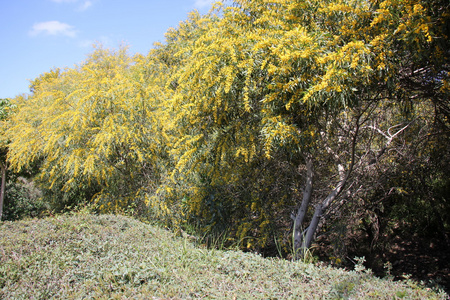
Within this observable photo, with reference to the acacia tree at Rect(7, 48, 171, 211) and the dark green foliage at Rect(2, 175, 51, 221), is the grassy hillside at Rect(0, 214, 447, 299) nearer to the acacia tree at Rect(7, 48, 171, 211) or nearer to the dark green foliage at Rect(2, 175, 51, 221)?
the acacia tree at Rect(7, 48, 171, 211)

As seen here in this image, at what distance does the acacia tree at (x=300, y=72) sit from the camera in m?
3.84

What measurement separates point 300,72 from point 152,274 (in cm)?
265

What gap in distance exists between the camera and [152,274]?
10.1ft

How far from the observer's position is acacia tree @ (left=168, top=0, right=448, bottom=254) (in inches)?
151

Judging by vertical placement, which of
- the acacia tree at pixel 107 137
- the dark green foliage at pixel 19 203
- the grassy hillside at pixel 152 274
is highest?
the acacia tree at pixel 107 137

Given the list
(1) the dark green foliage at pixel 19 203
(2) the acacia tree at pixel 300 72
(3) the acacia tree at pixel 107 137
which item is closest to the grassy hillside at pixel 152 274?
(2) the acacia tree at pixel 300 72

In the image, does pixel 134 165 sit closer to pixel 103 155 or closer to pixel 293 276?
pixel 103 155

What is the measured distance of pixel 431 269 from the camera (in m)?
7.64

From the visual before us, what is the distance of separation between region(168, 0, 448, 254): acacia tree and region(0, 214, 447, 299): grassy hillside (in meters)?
1.52

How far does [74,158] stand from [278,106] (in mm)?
4634

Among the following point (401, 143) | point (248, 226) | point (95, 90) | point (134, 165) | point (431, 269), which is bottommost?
point (431, 269)

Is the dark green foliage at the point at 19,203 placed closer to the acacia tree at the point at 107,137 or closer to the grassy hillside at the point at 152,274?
the acacia tree at the point at 107,137

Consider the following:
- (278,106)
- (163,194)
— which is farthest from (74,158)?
(278,106)

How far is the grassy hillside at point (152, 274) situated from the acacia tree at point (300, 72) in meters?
1.52
